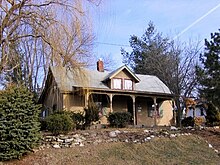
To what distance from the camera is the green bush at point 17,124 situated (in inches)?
518

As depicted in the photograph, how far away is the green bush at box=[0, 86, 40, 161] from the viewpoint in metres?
13.2

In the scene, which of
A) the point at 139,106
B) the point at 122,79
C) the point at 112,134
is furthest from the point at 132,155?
the point at 139,106

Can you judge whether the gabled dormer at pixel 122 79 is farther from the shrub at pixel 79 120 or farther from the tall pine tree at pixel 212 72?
the tall pine tree at pixel 212 72

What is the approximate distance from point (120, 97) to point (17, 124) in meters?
15.4

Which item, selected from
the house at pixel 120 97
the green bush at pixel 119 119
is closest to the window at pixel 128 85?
the house at pixel 120 97

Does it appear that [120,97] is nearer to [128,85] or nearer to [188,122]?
[128,85]

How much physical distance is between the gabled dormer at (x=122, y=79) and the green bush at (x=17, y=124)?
12.8 m

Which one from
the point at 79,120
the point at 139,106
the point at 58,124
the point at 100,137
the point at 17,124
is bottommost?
the point at 100,137

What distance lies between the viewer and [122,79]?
2756 cm

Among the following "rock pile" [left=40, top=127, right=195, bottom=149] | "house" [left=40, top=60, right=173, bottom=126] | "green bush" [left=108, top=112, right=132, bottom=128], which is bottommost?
"rock pile" [left=40, top=127, right=195, bottom=149]

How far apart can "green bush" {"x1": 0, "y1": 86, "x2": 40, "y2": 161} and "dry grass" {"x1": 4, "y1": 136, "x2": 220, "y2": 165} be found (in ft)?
1.71

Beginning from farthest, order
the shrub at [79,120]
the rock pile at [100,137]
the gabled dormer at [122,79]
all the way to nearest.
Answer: the gabled dormer at [122,79] → the shrub at [79,120] → the rock pile at [100,137]

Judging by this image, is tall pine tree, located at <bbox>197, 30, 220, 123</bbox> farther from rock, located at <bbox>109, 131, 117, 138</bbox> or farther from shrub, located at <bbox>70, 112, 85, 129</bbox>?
shrub, located at <bbox>70, 112, 85, 129</bbox>

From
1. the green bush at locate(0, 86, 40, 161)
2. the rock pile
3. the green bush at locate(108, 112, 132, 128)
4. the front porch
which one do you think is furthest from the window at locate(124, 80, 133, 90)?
the green bush at locate(0, 86, 40, 161)
